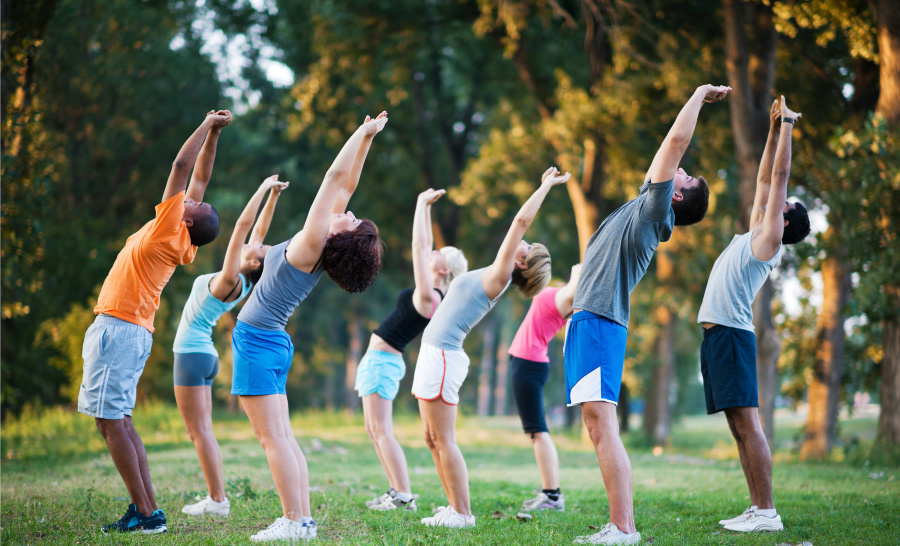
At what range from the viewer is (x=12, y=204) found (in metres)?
8.09

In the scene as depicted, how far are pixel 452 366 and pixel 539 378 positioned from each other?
1203 millimetres

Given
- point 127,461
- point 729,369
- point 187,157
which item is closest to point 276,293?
point 187,157

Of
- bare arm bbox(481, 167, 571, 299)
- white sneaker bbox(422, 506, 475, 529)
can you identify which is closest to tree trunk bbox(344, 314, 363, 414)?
white sneaker bbox(422, 506, 475, 529)

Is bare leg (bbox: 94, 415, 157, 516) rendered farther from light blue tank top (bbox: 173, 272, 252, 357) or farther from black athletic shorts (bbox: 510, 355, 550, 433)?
black athletic shorts (bbox: 510, 355, 550, 433)

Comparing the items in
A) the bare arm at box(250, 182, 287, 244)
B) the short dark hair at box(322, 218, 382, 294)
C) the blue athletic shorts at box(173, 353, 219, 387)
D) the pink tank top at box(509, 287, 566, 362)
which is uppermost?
the bare arm at box(250, 182, 287, 244)

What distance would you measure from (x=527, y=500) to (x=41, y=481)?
14.4ft

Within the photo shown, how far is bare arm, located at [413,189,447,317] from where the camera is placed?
16.2ft

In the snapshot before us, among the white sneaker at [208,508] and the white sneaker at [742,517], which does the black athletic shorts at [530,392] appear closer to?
the white sneaker at [742,517]

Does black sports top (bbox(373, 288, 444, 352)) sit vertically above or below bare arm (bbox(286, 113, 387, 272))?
below

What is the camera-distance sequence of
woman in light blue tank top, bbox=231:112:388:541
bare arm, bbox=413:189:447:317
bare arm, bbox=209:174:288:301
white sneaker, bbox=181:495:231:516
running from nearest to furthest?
1. woman in light blue tank top, bbox=231:112:388:541
2. bare arm, bbox=209:174:288:301
3. white sneaker, bbox=181:495:231:516
4. bare arm, bbox=413:189:447:317

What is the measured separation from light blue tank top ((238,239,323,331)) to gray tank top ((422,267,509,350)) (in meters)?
0.95

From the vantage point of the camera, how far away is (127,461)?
4.17 meters

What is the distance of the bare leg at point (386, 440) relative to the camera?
544 cm

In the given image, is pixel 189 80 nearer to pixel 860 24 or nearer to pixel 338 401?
pixel 860 24
